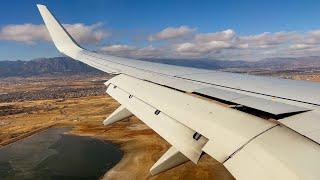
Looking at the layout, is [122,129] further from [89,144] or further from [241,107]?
[241,107]

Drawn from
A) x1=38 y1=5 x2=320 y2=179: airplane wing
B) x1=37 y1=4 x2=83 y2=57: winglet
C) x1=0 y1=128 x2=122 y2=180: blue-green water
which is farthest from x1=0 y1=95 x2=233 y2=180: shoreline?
x1=38 y1=5 x2=320 y2=179: airplane wing

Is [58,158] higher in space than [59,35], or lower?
lower

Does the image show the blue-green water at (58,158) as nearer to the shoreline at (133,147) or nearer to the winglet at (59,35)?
the shoreline at (133,147)

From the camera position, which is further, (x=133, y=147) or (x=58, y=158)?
(x=133, y=147)

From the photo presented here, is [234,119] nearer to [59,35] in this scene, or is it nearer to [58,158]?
[59,35]

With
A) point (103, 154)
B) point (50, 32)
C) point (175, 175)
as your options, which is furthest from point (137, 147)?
point (50, 32)

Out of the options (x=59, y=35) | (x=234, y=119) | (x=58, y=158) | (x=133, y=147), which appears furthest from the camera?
(x=133, y=147)

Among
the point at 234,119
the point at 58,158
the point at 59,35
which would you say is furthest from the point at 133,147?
the point at 234,119
